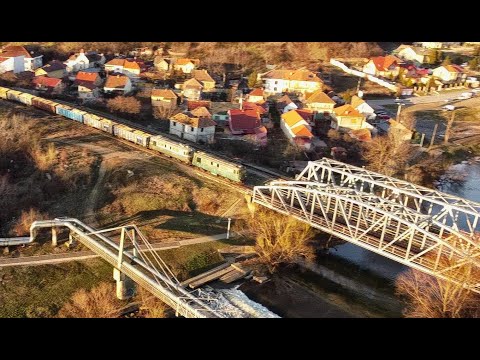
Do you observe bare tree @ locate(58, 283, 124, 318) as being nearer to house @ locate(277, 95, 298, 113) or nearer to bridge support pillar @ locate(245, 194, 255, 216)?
bridge support pillar @ locate(245, 194, 255, 216)

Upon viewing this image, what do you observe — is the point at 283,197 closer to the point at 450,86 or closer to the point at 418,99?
the point at 418,99

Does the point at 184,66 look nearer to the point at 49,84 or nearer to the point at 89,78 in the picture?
the point at 89,78

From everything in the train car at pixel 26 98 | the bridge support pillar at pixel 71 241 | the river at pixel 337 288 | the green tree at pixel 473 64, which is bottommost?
the river at pixel 337 288

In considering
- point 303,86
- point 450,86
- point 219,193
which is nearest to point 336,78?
point 303,86

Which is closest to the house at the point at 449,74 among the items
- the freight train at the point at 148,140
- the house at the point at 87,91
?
the freight train at the point at 148,140

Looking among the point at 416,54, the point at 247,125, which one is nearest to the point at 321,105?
the point at 247,125

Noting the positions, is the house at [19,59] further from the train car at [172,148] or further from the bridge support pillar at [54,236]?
the bridge support pillar at [54,236]

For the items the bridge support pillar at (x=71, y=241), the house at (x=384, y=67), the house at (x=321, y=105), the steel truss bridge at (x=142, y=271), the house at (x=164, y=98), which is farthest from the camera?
the house at (x=384, y=67)
